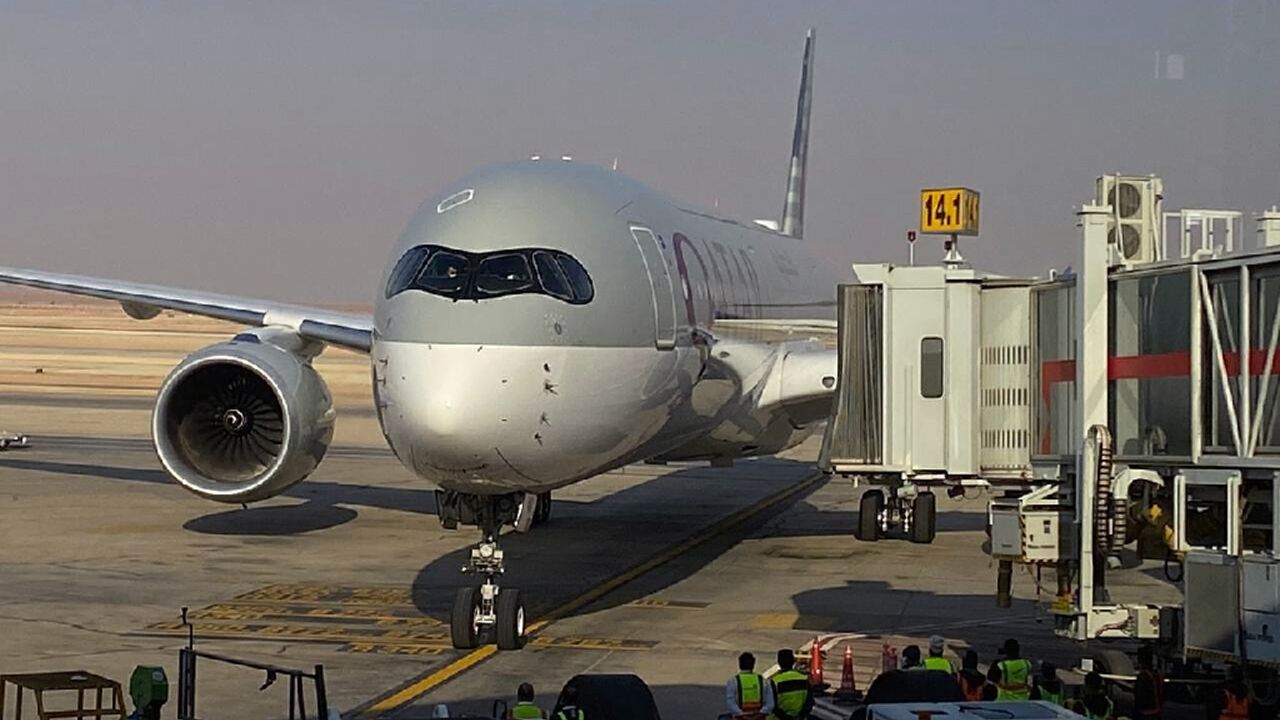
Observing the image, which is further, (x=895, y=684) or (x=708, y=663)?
(x=708, y=663)

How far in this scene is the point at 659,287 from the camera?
17703 mm

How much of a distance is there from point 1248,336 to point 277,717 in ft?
22.5

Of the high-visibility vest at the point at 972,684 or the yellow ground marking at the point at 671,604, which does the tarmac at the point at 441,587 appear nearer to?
the yellow ground marking at the point at 671,604

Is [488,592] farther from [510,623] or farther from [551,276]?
[551,276]

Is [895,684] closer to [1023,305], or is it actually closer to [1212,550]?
[1212,550]

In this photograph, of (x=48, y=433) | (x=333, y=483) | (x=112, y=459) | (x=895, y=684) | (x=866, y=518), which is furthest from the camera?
(x=48, y=433)

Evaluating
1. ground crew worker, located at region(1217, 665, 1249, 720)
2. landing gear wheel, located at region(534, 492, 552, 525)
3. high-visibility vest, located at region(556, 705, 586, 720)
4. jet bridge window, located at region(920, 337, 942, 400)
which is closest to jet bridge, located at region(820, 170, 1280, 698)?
jet bridge window, located at region(920, 337, 942, 400)

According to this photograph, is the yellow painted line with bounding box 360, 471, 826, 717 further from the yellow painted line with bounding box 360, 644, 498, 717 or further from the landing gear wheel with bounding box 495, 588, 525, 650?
the landing gear wheel with bounding box 495, 588, 525, 650

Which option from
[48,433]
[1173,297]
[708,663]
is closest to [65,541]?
[708,663]

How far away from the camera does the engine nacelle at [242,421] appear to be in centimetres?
2134

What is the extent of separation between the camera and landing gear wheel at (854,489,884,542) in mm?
25094

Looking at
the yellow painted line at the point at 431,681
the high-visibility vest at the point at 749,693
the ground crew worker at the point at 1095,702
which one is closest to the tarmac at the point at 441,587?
the yellow painted line at the point at 431,681

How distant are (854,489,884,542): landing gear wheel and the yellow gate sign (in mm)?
A: 8696

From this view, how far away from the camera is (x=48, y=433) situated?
1820 inches
